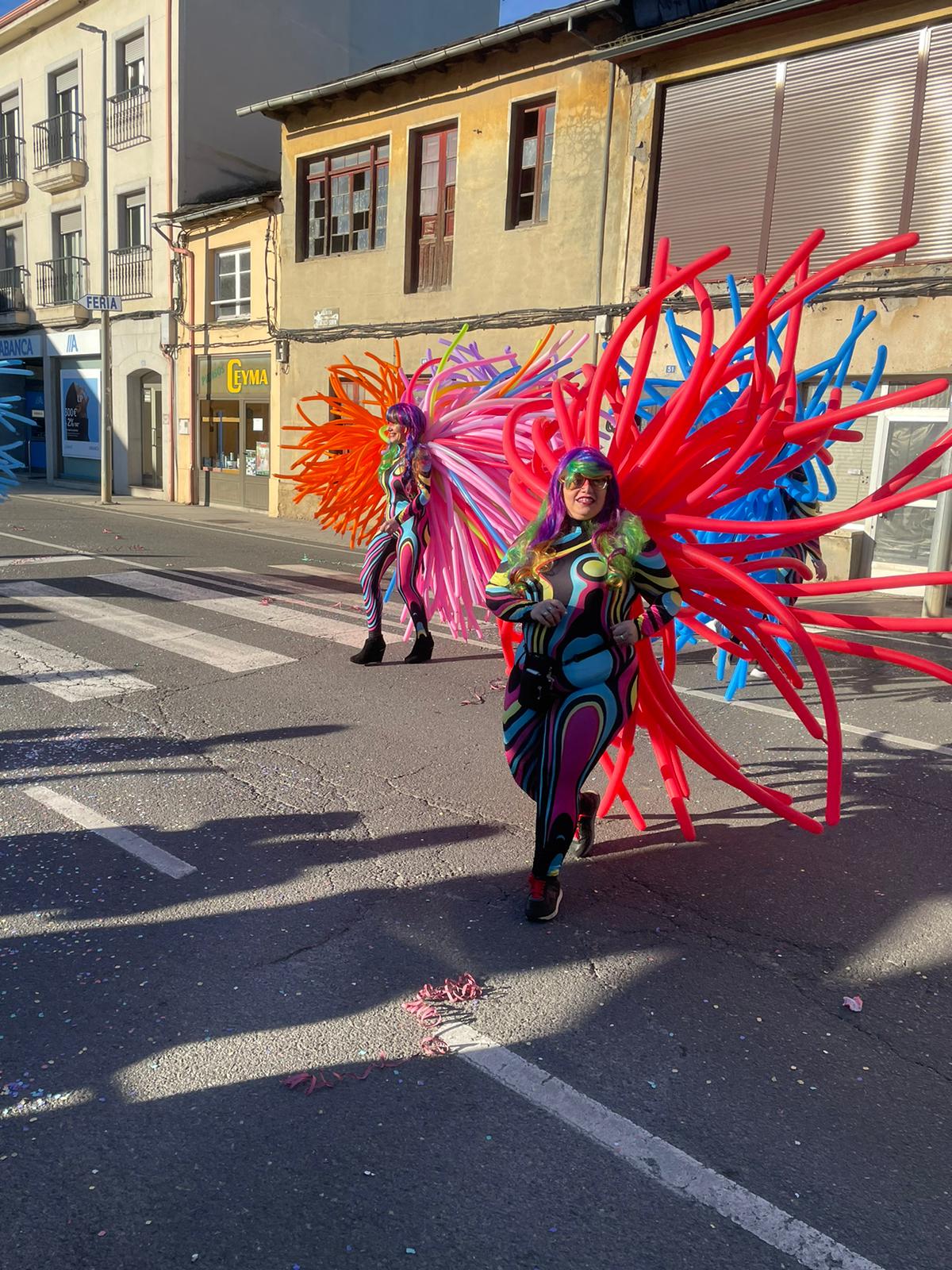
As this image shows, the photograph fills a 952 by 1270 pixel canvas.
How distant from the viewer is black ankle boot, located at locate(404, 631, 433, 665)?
7531 millimetres

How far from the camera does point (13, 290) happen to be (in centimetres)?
2694

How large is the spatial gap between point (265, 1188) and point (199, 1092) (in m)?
0.40

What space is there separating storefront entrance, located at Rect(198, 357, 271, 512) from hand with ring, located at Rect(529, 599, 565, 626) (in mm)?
17276

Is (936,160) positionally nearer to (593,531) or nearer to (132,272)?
(593,531)

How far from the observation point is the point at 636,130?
13.2 m

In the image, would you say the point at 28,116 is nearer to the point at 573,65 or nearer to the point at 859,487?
the point at 573,65

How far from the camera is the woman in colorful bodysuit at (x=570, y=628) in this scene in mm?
3230

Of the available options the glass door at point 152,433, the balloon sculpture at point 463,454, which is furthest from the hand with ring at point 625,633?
the glass door at point 152,433

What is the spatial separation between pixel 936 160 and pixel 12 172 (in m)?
25.2

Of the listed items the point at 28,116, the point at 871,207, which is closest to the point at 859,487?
the point at 871,207

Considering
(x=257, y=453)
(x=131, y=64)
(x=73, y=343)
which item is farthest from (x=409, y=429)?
(x=73, y=343)

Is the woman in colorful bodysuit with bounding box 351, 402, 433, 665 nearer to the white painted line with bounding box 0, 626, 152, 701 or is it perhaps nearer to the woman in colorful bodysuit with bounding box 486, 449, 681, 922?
the white painted line with bounding box 0, 626, 152, 701

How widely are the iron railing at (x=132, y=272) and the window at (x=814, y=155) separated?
13587mm

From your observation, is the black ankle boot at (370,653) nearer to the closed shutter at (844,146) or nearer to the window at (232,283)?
the closed shutter at (844,146)
